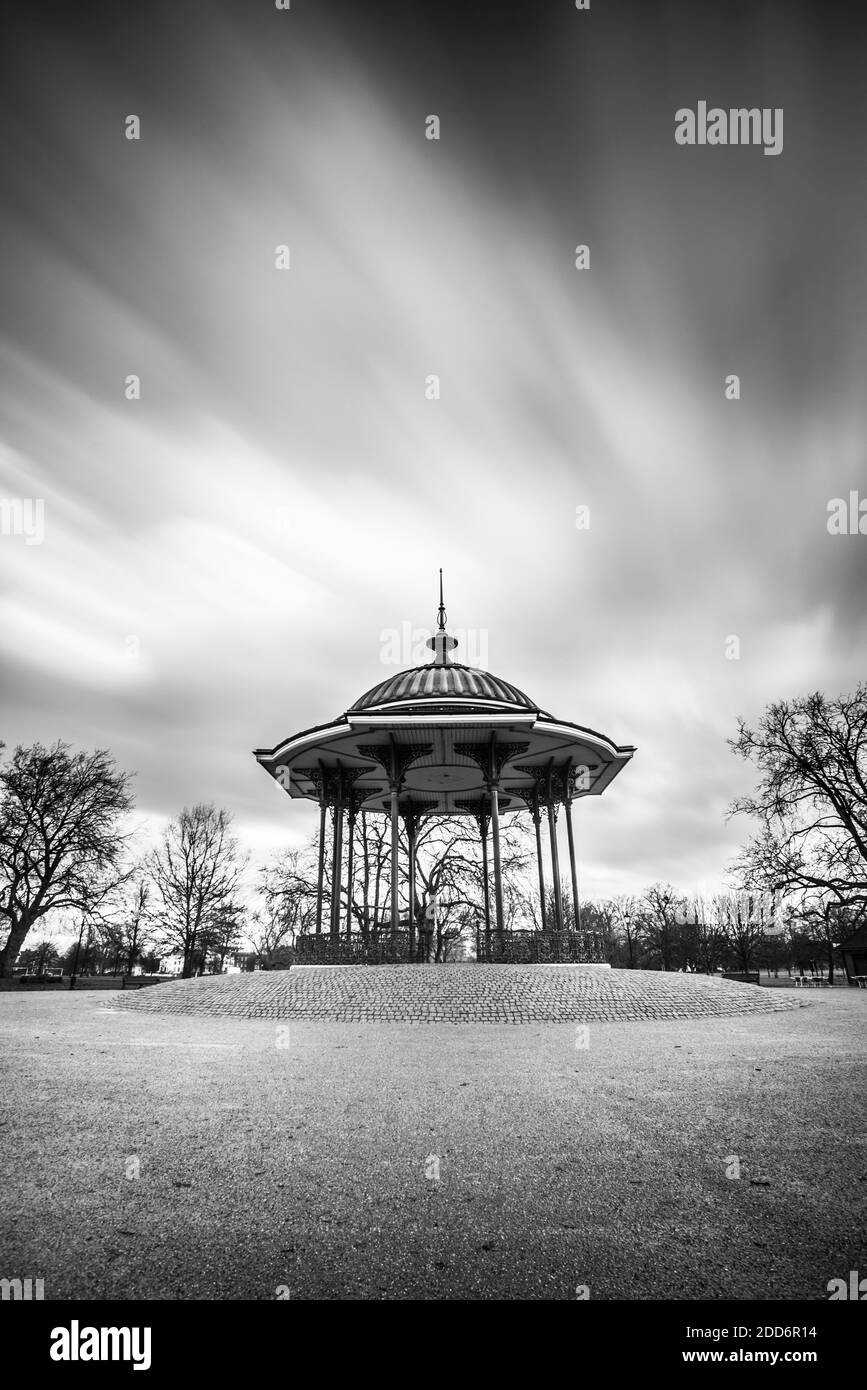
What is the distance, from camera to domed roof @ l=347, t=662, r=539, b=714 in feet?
67.7

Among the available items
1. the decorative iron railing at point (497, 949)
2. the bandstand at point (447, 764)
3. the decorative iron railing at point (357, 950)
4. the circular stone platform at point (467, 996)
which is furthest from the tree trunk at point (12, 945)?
the decorative iron railing at point (497, 949)

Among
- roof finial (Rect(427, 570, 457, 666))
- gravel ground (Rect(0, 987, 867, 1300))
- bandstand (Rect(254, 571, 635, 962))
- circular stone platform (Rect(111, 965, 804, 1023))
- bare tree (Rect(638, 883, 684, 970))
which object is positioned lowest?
bare tree (Rect(638, 883, 684, 970))

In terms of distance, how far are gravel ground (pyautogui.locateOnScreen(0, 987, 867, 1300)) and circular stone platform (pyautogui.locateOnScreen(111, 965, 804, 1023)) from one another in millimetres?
5260

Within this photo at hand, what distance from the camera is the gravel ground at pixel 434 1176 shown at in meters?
2.74

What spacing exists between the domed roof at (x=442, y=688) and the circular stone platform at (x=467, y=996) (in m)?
7.97

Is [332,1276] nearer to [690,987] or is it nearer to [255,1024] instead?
[255,1024]

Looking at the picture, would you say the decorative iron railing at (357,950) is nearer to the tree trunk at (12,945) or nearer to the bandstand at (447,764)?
the bandstand at (447,764)

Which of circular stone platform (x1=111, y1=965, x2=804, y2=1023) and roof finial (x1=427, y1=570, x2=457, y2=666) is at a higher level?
roof finial (x1=427, y1=570, x2=457, y2=666)

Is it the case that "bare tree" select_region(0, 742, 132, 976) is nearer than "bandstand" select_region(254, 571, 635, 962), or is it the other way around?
"bandstand" select_region(254, 571, 635, 962)

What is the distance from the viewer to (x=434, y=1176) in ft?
12.5

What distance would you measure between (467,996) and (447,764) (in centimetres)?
1015

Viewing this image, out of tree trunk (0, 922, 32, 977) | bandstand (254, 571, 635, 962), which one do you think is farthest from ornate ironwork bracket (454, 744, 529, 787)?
tree trunk (0, 922, 32, 977)

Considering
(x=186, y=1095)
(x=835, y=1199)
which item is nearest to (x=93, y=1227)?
(x=186, y=1095)

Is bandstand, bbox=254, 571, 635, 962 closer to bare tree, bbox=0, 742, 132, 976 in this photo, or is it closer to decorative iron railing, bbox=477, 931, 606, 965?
decorative iron railing, bbox=477, 931, 606, 965
